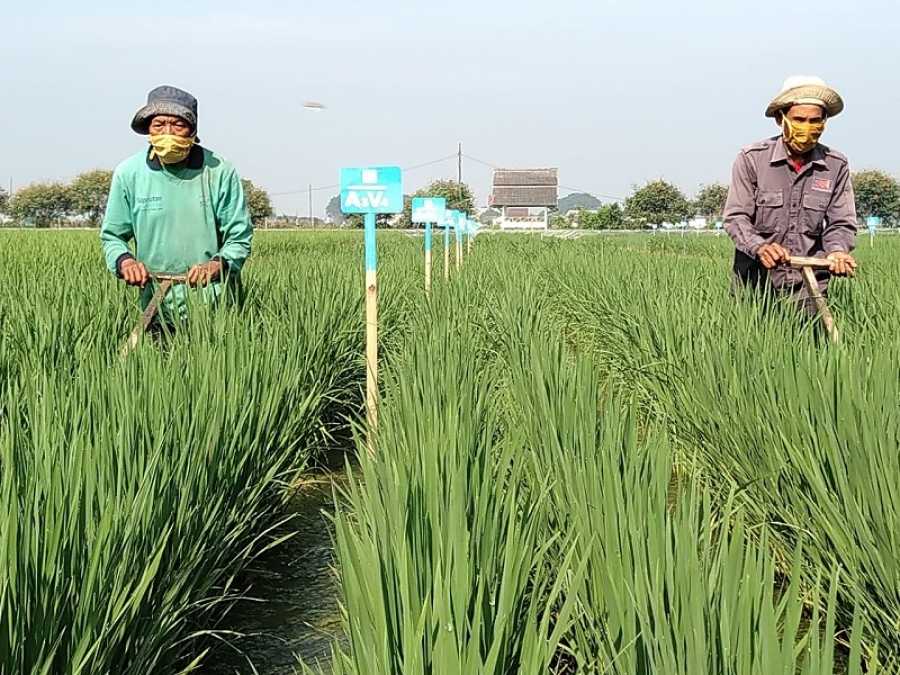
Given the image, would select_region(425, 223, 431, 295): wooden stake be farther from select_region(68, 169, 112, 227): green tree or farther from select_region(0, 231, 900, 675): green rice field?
select_region(68, 169, 112, 227): green tree

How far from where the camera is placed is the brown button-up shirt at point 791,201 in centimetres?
309

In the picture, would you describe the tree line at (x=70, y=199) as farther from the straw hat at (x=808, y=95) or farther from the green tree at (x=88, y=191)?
the straw hat at (x=808, y=95)

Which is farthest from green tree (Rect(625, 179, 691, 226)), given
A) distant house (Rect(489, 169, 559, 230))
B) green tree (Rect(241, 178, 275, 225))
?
green tree (Rect(241, 178, 275, 225))

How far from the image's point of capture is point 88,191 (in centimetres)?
5822

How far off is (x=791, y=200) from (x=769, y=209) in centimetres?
8

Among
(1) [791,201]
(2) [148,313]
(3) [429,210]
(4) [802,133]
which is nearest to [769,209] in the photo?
(1) [791,201]

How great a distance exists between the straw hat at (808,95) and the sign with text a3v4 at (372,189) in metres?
1.34

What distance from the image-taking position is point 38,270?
548 cm

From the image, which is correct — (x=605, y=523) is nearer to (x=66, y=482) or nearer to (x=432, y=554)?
(x=432, y=554)

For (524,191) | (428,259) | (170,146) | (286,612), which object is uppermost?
A: (524,191)

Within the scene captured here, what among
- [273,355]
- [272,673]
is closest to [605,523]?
[272,673]

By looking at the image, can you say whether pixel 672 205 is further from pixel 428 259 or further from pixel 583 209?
pixel 428 259

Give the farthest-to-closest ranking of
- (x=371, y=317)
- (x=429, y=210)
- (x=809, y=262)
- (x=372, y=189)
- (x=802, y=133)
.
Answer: (x=429, y=210) → (x=372, y=189) → (x=371, y=317) → (x=802, y=133) → (x=809, y=262)

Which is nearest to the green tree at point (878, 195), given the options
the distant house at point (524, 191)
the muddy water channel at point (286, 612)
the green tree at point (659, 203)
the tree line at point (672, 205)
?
the tree line at point (672, 205)
